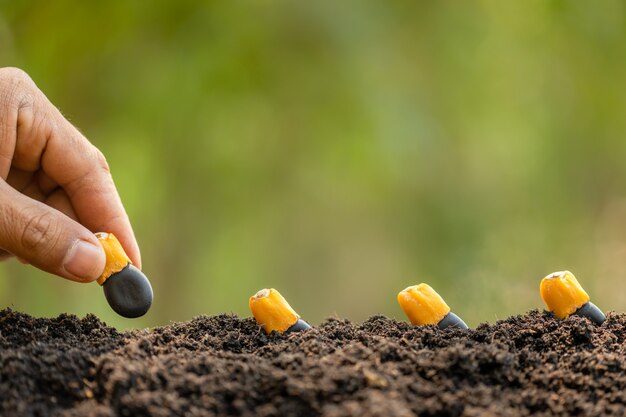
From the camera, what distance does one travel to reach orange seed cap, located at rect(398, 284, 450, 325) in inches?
55.2

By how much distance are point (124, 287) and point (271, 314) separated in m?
0.28

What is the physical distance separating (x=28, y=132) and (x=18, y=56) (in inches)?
125

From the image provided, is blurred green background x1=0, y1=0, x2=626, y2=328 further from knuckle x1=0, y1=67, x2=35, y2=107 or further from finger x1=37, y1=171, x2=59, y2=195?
knuckle x1=0, y1=67, x2=35, y2=107

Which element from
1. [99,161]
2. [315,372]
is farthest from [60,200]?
[315,372]

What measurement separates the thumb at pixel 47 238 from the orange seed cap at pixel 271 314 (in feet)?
0.98

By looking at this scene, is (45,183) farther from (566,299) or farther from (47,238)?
(566,299)

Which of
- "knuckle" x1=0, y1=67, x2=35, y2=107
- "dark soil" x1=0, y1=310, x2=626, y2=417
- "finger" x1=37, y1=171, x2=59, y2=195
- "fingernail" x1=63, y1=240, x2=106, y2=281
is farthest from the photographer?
"finger" x1=37, y1=171, x2=59, y2=195

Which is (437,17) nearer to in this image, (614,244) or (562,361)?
(614,244)

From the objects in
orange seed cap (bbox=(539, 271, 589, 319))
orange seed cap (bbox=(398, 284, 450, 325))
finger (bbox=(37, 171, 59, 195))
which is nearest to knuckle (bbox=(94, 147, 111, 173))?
finger (bbox=(37, 171, 59, 195))

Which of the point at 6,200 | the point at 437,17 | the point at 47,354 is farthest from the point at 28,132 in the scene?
the point at 437,17

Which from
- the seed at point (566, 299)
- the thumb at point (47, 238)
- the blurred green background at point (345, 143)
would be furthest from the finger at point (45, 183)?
the blurred green background at point (345, 143)

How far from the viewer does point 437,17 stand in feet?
16.8

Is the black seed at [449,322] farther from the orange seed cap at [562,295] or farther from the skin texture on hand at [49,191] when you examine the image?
the skin texture on hand at [49,191]

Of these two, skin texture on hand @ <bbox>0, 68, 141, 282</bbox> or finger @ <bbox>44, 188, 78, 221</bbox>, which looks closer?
skin texture on hand @ <bbox>0, 68, 141, 282</bbox>
